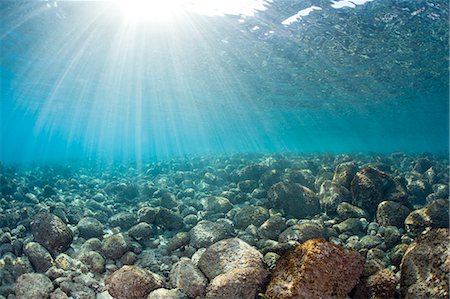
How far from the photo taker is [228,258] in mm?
5184

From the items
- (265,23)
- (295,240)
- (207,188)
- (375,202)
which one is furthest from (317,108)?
(295,240)

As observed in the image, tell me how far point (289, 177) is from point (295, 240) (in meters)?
4.92

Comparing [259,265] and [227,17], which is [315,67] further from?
[259,265]

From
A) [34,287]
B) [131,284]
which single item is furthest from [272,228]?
[34,287]

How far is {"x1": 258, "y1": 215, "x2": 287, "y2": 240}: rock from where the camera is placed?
22.3 feet

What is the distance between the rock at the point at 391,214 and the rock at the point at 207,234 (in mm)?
3549

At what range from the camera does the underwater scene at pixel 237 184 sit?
4727 millimetres

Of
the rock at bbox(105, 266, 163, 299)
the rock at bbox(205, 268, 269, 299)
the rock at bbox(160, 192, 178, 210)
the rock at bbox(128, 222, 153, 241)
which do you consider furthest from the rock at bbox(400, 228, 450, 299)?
the rock at bbox(160, 192, 178, 210)

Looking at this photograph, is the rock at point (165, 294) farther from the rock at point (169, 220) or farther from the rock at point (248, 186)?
the rock at point (248, 186)

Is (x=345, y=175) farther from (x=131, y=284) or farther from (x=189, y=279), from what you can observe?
(x=131, y=284)

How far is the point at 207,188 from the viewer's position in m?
12.8

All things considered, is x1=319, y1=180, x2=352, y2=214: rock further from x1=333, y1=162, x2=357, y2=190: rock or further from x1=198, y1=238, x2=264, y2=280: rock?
x1=198, y1=238, x2=264, y2=280: rock

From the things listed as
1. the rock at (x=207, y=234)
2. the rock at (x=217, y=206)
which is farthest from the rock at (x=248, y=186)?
the rock at (x=207, y=234)

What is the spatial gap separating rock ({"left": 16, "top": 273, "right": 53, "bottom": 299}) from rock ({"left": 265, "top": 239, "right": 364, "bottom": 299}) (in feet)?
11.6
